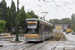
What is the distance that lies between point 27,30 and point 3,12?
61.6 m

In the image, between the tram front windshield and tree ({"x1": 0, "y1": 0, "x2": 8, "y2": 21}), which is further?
tree ({"x1": 0, "y1": 0, "x2": 8, "y2": 21})

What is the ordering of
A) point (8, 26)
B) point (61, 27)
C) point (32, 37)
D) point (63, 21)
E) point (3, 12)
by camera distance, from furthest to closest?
point (63, 21)
point (61, 27)
point (8, 26)
point (3, 12)
point (32, 37)

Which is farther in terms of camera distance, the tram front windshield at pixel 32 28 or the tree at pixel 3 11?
the tree at pixel 3 11

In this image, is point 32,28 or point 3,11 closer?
point 32,28

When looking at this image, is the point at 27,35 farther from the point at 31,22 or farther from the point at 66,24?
the point at 66,24

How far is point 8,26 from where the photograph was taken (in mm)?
89750

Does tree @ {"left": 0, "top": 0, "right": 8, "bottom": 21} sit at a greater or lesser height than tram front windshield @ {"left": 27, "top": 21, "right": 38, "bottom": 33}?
greater

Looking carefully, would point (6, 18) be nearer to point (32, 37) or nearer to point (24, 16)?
point (24, 16)

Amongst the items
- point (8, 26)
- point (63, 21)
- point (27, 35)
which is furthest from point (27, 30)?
point (63, 21)

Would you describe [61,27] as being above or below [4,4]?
below

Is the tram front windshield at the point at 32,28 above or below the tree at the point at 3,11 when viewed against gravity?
below

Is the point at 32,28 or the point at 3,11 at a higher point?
the point at 3,11

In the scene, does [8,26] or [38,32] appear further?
[8,26]

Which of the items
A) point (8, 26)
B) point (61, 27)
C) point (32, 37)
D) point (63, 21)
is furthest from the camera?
point (63, 21)
